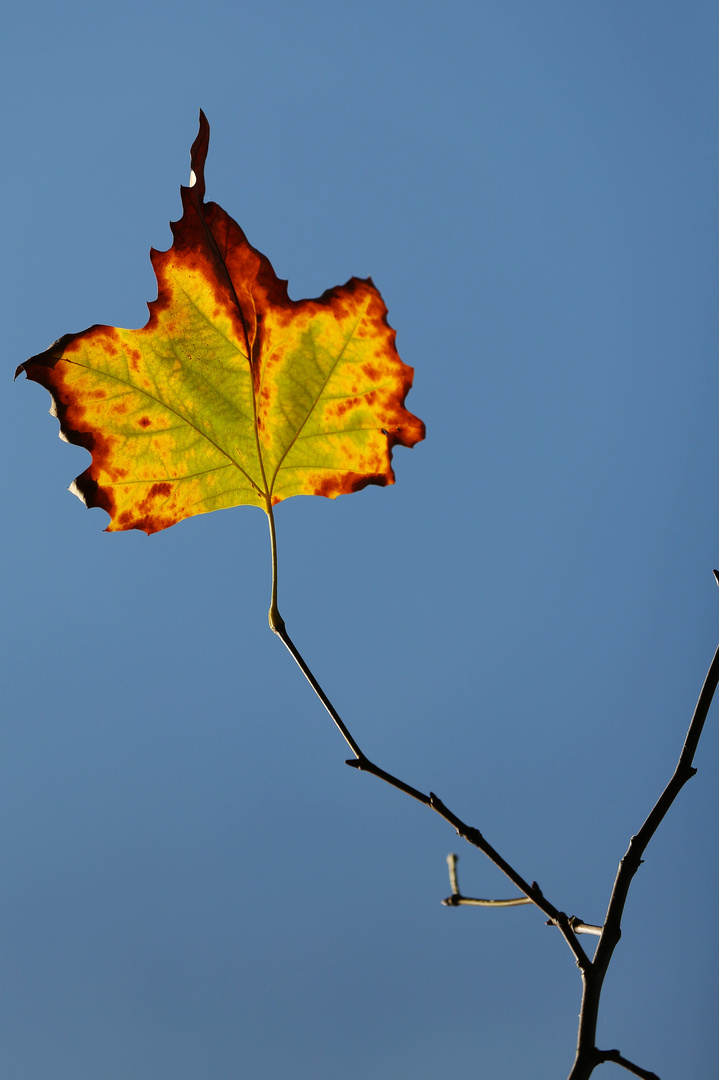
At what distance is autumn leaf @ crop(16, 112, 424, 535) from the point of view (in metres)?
0.51

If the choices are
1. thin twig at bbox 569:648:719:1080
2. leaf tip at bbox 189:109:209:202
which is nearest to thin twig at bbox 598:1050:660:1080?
thin twig at bbox 569:648:719:1080

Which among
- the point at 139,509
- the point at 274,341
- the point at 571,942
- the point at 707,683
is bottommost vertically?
the point at 571,942

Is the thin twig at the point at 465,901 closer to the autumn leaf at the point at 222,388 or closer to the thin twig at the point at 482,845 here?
the thin twig at the point at 482,845

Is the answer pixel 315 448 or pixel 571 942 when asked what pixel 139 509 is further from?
pixel 571 942

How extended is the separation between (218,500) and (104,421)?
0.10 metres

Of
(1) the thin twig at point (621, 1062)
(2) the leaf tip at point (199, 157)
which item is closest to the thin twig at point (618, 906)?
(1) the thin twig at point (621, 1062)

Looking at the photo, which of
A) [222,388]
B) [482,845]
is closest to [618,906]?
[482,845]

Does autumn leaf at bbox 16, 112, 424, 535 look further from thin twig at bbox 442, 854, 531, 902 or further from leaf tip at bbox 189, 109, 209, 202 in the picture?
thin twig at bbox 442, 854, 531, 902

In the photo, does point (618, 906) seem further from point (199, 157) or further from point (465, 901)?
point (199, 157)

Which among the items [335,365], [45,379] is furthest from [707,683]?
[45,379]

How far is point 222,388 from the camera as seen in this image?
1.80 feet

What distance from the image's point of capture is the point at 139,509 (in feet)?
1.84

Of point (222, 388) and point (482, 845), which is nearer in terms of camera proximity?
point (482, 845)

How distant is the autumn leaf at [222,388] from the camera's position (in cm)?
51
